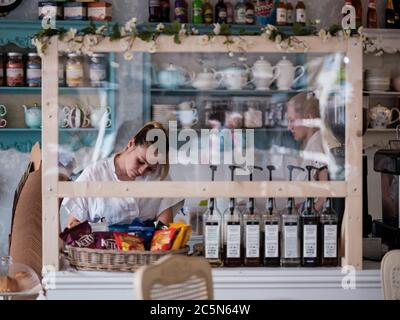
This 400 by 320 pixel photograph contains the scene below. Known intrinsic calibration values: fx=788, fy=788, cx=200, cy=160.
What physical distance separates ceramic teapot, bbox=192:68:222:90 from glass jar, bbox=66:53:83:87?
390 mm

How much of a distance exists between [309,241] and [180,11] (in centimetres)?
217

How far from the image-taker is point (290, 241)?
268 centimetres

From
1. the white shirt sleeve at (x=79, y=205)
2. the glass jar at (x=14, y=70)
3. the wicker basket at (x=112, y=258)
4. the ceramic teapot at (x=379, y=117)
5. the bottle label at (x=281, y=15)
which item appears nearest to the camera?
the wicker basket at (x=112, y=258)

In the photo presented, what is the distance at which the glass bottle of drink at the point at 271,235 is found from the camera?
2668 mm

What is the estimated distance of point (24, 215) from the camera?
3.17 meters

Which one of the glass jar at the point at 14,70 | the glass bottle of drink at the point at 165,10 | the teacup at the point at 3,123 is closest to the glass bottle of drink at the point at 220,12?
the glass bottle of drink at the point at 165,10

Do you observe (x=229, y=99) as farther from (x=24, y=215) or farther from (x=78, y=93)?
(x=24, y=215)

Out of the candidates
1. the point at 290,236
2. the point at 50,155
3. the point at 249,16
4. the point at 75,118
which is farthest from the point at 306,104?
the point at 249,16

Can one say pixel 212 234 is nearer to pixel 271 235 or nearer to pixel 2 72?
pixel 271 235

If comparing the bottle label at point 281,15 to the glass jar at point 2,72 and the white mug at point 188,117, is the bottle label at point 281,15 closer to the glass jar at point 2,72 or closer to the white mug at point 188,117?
the glass jar at point 2,72

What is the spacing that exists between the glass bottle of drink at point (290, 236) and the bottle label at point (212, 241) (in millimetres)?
225

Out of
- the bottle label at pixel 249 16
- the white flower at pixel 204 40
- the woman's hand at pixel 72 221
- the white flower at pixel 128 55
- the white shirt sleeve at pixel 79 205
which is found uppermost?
the bottle label at pixel 249 16
